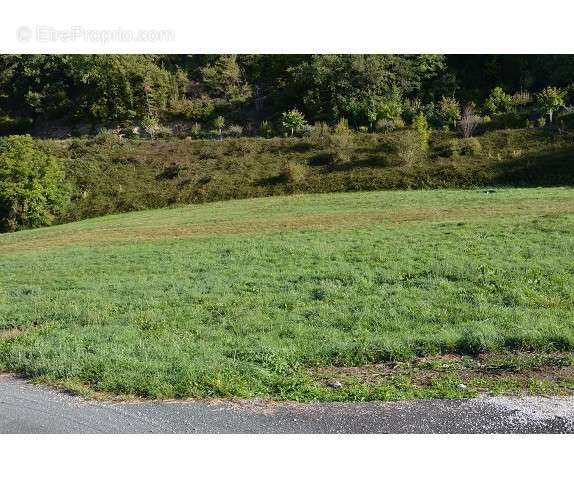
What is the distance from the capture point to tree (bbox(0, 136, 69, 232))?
1460 inches

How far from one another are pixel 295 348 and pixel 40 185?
109 feet

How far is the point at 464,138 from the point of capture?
4344cm

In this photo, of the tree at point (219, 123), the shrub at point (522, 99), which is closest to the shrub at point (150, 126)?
the tree at point (219, 123)

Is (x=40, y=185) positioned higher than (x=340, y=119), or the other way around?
(x=340, y=119)

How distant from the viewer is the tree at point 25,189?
37094 mm

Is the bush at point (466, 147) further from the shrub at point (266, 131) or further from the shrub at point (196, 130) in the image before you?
the shrub at point (196, 130)

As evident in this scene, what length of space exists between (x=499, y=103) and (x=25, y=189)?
3910cm

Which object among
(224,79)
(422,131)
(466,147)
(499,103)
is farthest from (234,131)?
(499,103)

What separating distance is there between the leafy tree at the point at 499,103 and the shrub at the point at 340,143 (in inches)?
484

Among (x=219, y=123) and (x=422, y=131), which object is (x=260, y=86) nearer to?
(x=219, y=123)

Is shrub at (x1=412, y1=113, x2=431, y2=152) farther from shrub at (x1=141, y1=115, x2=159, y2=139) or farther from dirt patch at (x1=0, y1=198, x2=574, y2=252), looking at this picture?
shrub at (x1=141, y1=115, x2=159, y2=139)

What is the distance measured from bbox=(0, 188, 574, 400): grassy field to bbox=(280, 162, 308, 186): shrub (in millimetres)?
15681

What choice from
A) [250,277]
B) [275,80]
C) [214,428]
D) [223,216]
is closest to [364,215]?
[223,216]

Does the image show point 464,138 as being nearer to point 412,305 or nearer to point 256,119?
point 256,119
